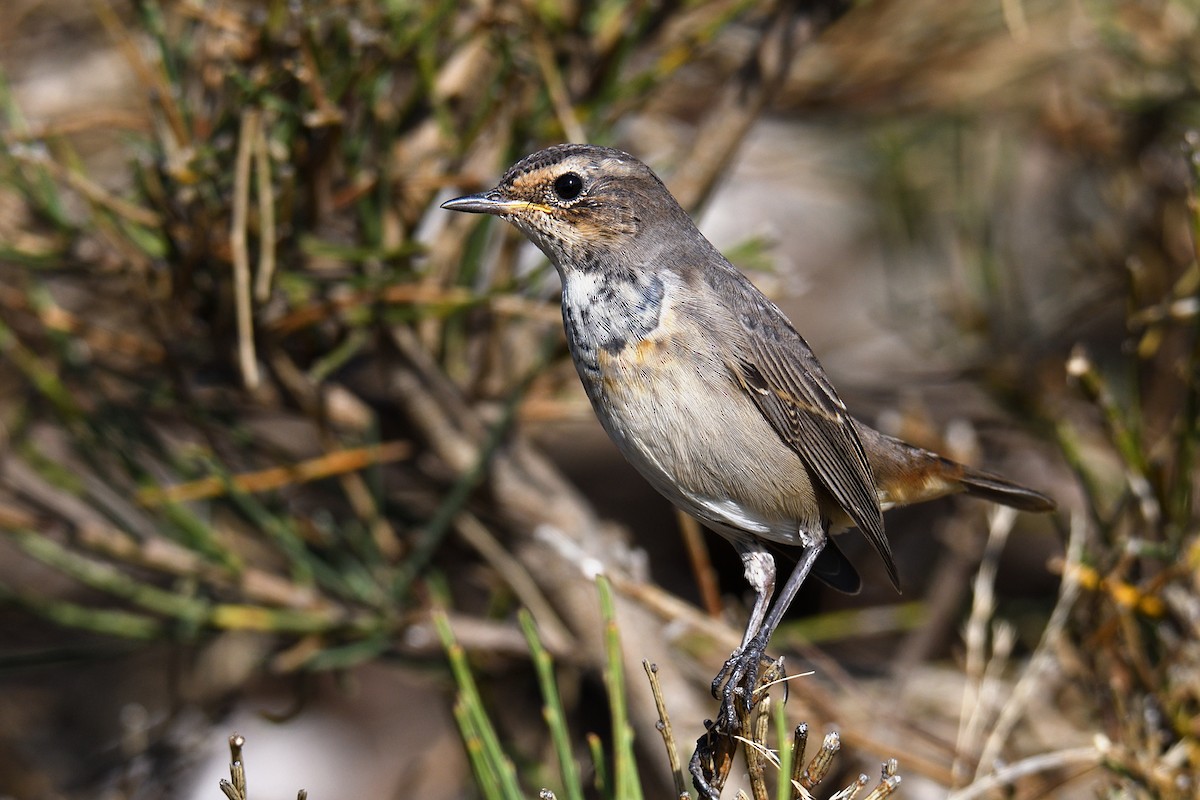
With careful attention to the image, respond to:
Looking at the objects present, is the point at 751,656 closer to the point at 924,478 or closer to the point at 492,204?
the point at 924,478

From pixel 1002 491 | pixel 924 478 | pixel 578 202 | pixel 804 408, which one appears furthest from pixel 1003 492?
pixel 578 202

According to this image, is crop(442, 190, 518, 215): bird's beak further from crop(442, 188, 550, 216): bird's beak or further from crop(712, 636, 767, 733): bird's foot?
crop(712, 636, 767, 733): bird's foot

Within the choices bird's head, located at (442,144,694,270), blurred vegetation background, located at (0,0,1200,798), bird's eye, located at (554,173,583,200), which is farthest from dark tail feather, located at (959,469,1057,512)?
bird's eye, located at (554,173,583,200)

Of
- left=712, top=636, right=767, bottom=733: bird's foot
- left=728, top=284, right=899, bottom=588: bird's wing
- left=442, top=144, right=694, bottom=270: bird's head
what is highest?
left=442, top=144, right=694, bottom=270: bird's head

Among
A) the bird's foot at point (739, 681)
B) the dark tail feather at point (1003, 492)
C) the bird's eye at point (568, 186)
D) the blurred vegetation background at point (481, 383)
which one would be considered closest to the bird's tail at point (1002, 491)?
the dark tail feather at point (1003, 492)

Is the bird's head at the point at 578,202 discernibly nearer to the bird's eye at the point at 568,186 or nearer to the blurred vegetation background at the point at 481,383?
the bird's eye at the point at 568,186

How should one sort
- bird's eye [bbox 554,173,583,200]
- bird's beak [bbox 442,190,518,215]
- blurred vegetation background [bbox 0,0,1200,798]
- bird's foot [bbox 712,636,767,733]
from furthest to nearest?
blurred vegetation background [bbox 0,0,1200,798] → bird's eye [bbox 554,173,583,200] → bird's beak [bbox 442,190,518,215] → bird's foot [bbox 712,636,767,733]
